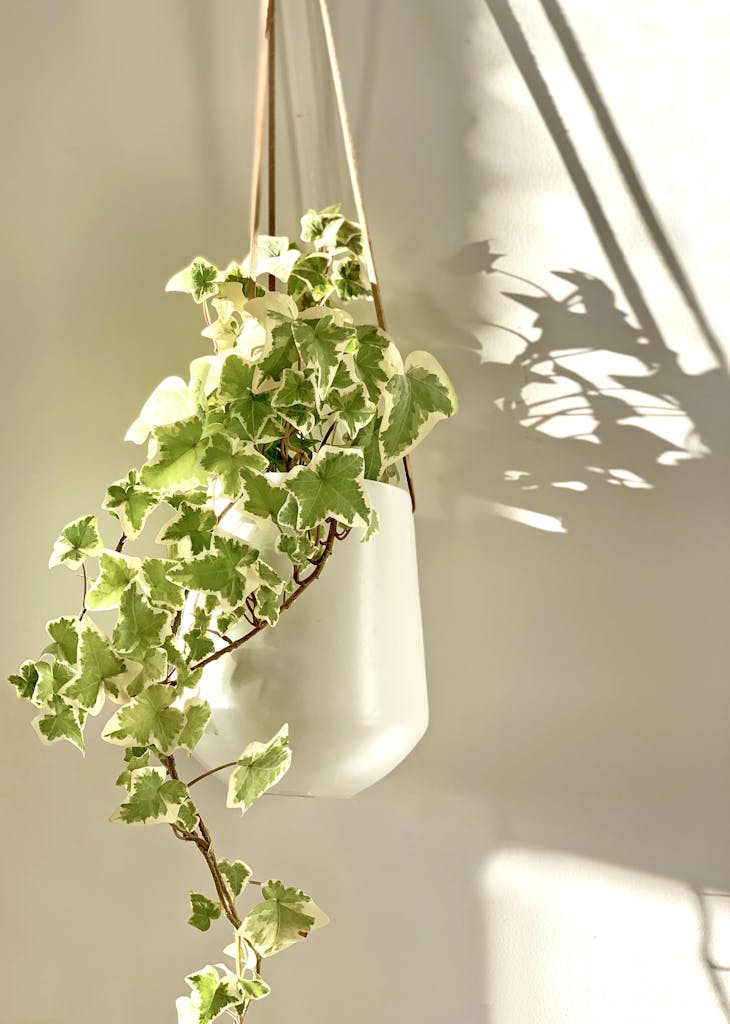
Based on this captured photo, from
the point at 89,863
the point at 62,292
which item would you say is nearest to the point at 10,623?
the point at 89,863

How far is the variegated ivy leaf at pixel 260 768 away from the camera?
75cm

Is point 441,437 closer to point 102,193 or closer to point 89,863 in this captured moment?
point 102,193

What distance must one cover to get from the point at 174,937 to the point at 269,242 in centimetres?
73

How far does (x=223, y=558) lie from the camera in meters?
0.77

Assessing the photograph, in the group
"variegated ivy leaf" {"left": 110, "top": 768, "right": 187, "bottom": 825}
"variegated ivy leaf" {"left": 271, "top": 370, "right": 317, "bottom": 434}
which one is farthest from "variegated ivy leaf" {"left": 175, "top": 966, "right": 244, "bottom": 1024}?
"variegated ivy leaf" {"left": 271, "top": 370, "right": 317, "bottom": 434}

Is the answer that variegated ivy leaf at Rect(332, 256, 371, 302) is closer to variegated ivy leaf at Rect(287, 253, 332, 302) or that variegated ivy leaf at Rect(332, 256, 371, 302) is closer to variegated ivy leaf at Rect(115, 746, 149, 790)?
variegated ivy leaf at Rect(287, 253, 332, 302)

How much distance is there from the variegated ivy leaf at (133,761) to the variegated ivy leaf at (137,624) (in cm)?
8

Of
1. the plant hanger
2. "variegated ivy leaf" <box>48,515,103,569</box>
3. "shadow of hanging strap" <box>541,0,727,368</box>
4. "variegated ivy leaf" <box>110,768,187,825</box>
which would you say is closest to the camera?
"variegated ivy leaf" <box>110,768,187,825</box>

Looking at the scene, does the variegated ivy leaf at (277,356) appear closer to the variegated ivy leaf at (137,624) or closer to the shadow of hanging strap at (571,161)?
the variegated ivy leaf at (137,624)

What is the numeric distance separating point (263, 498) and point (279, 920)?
35cm

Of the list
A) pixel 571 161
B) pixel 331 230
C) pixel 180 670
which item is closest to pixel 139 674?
pixel 180 670

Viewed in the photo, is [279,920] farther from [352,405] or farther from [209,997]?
[352,405]

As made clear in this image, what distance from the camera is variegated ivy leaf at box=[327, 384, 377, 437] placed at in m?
0.82

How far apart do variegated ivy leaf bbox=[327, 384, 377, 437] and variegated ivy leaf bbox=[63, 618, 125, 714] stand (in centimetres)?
27
